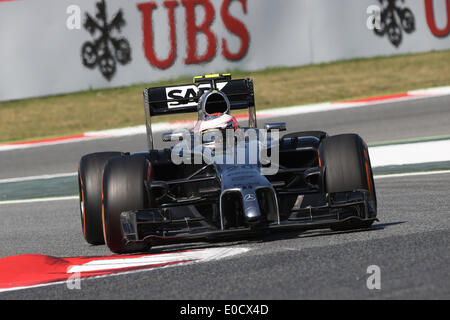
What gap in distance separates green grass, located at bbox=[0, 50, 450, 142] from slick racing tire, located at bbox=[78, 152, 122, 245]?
879cm

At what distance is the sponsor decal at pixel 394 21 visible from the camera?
57.9 feet

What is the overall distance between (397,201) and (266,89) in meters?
9.85

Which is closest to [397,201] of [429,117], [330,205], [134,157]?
[330,205]

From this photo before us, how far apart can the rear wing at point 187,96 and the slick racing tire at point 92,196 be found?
3.28ft

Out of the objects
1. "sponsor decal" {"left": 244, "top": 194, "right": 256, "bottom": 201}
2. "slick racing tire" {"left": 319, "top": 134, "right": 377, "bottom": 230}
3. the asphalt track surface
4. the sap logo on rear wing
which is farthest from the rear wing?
"sponsor decal" {"left": 244, "top": 194, "right": 256, "bottom": 201}

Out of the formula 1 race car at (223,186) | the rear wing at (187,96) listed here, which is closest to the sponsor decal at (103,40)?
the rear wing at (187,96)

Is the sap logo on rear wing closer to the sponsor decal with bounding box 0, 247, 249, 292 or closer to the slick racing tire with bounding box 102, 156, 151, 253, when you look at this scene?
the slick racing tire with bounding box 102, 156, 151, 253

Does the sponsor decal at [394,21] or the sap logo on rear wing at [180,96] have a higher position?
the sponsor decal at [394,21]

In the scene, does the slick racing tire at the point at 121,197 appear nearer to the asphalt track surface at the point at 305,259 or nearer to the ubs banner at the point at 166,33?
the asphalt track surface at the point at 305,259

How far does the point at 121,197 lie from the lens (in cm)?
582

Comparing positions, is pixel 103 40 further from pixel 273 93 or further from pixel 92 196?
pixel 92 196

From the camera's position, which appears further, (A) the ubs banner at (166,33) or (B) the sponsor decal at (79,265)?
(A) the ubs banner at (166,33)

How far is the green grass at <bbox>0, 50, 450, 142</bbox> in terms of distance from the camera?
16031 millimetres
